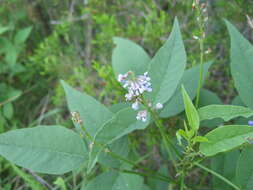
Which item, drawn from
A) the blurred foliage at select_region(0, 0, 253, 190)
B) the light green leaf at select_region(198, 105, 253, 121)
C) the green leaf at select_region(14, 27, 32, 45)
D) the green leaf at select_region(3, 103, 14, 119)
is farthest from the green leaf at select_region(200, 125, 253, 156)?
the green leaf at select_region(14, 27, 32, 45)

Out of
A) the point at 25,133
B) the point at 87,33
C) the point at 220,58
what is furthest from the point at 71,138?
the point at 87,33

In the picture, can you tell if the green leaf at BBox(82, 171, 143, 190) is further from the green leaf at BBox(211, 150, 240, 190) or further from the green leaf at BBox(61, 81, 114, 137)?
the green leaf at BBox(211, 150, 240, 190)

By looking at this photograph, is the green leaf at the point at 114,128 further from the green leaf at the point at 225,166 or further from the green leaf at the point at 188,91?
the green leaf at the point at 225,166

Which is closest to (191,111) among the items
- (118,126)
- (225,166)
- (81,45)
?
(118,126)

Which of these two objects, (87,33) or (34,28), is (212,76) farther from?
(34,28)

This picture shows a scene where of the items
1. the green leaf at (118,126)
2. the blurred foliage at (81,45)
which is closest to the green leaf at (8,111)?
the blurred foliage at (81,45)
